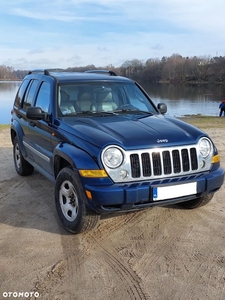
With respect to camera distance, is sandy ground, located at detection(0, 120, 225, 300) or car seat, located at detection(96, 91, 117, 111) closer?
sandy ground, located at detection(0, 120, 225, 300)

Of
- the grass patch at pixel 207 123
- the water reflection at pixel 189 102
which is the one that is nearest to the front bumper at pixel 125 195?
the grass patch at pixel 207 123

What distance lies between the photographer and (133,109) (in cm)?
494

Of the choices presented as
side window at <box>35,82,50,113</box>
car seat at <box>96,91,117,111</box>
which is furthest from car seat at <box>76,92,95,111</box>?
side window at <box>35,82,50,113</box>

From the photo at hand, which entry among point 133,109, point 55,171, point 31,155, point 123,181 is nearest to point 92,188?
point 123,181

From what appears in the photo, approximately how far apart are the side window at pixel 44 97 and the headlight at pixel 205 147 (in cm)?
221

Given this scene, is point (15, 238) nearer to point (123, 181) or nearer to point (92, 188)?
point (92, 188)

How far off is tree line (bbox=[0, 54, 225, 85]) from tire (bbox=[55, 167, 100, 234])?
8822 centimetres

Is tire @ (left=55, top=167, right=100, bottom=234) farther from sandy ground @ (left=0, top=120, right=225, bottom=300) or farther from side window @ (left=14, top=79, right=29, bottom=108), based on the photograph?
side window @ (left=14, top=79, right=29, bottom=108)

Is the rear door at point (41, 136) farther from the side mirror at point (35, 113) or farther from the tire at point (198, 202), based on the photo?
the tire at point (198, 202)

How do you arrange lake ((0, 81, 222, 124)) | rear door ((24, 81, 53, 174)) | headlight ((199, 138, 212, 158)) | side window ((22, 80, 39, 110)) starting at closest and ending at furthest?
headlight ((199, 138, 212, 158)), rear door ((24, 81, 53, 174)), side window ((22, 80, 39, 110)), lake ((0, 81, 222, 124))

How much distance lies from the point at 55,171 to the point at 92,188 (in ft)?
3.62

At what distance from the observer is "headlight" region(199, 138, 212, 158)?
3.87m


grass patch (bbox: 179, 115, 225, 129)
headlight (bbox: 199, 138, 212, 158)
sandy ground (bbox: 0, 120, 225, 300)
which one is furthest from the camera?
grass patch (bbox: 179, 115, 225, 129)

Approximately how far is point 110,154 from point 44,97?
6.59 feet
